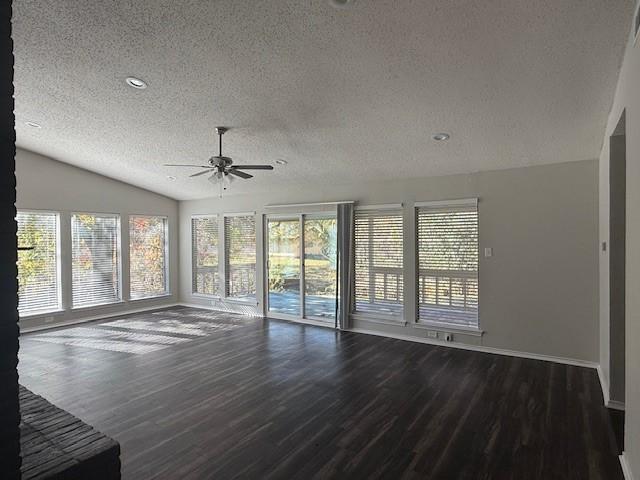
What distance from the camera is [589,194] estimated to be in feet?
14.1

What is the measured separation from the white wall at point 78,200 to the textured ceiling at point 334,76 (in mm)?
1670

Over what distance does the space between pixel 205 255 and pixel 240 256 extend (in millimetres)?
1054

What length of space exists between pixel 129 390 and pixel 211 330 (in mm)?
2438

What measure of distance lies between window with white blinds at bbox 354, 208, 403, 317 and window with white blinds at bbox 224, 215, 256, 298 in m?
2.46

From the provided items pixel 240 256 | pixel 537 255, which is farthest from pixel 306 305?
pixel 537 255

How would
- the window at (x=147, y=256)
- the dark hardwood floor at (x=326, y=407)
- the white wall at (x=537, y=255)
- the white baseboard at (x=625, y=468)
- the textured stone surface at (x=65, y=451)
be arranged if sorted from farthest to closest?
the window at (x=147, y=256)
the white wall at (x=537, y=255)
the dark hardwood floor at (x=326, y=407)
the white baseboard at (x=625, y=468)
the textured stone surface at (x=65, y=451)

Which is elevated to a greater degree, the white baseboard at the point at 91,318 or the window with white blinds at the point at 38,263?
the window with white blinds at the point at 38,263

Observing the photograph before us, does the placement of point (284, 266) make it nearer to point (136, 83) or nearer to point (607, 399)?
point (136, 83)

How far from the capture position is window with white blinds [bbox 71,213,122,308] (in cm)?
677

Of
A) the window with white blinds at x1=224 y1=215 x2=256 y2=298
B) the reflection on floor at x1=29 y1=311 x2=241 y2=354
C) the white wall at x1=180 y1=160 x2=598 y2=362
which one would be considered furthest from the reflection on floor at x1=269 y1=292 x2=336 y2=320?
the white wall at x1=180 y1=160 x2=598 y2=362

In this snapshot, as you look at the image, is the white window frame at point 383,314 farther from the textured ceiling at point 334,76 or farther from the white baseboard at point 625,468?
the white baseboard at point 625,468

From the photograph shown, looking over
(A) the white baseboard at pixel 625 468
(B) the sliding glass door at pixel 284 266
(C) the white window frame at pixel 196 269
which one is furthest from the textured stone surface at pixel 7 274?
(C) the white window frame at pixel 196 269

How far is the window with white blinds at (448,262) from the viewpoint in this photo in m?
5.01

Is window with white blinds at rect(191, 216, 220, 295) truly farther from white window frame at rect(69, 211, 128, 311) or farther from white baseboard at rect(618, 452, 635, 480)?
white baseboard at rect(618, 452, 635, 480)
